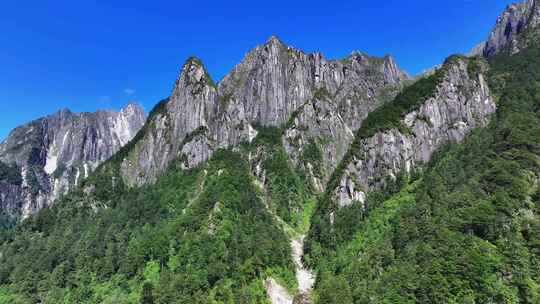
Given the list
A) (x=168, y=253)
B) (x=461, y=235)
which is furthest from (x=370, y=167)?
(x=168, y=253)

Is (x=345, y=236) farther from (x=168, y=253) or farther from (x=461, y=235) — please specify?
(x=168, y=253)

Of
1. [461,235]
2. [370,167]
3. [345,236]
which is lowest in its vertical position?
[461,235]

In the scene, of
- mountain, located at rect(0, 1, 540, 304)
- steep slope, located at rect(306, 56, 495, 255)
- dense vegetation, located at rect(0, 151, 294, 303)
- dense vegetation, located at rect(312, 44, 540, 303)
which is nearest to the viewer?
dense vegetation, located at rect(312, 44, 540, 303)

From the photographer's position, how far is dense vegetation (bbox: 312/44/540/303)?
94438 mm

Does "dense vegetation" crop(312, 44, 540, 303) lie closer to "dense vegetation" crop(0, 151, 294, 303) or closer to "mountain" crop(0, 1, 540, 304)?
"mountain" crop(0, 1, 540, 304)

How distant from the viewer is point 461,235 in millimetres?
105750

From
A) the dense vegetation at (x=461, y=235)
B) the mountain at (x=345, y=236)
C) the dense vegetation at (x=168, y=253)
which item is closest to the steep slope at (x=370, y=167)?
the mountain at (x=345, y=236)

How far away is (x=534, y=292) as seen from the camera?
295 ft

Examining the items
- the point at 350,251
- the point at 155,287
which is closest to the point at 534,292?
the point at 350,251

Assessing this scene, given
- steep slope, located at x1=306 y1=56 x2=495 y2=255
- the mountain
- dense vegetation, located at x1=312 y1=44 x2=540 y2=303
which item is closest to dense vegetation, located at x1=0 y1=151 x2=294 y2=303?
the mountain

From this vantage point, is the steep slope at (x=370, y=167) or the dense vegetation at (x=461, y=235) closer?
the dense vegetation at (x=461, y=235)

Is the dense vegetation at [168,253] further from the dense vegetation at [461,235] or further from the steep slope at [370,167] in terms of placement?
the dense vegetation at [461,235]

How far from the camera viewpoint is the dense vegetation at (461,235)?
9444 centimetres

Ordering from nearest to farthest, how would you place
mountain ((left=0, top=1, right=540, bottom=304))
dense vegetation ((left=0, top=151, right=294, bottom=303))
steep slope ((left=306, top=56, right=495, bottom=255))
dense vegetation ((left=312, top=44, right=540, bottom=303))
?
dense vegetation ((left=312, top=44, right=540, bottom=303)) < mountain ((left=0, top=1, right=540, bottom=304)) < dense vegetation ((left=0, top=151, right=294, bottom=303)) < steep slope ((left=306, top=56, right=495, bottom=255))
